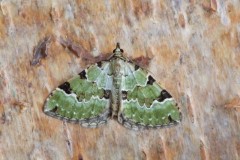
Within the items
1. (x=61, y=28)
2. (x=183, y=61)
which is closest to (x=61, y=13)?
(x=61, y=28)

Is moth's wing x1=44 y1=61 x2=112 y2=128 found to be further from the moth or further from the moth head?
the moth head

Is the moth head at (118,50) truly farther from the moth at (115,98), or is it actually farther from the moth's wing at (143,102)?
the moth's wing at (143,102)

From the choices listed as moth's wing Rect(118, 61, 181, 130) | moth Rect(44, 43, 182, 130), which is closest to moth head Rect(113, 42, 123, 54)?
moth Rect(44, 43, 182, 130)

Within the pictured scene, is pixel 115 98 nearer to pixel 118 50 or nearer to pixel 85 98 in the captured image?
pixel 85 98

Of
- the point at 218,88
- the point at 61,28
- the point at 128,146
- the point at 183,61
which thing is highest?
the point at 61,28

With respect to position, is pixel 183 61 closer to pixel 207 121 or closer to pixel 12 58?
pixel 207 121

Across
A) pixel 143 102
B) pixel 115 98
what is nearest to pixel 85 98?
pixel 115 98
